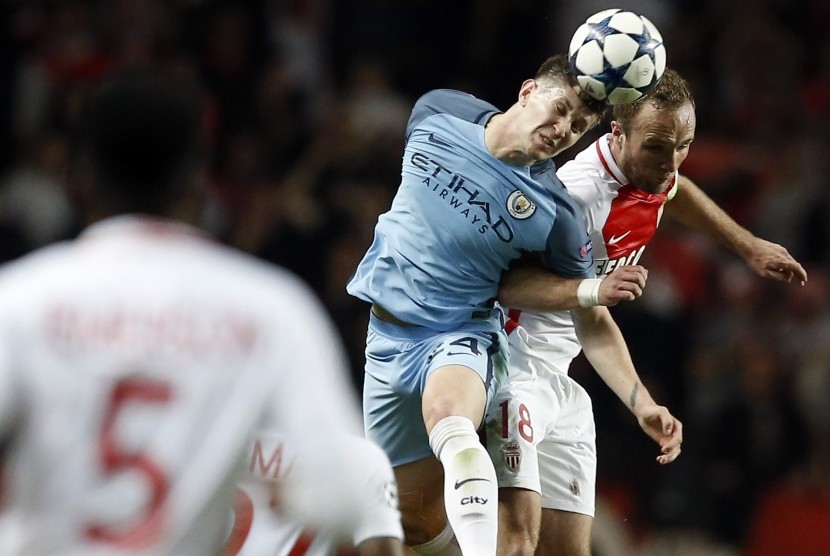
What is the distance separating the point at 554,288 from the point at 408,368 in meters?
0.60

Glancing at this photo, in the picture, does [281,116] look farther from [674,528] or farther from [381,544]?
[381,544]

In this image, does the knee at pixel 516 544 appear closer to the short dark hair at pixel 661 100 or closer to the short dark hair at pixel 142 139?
the short dark hair at pixel 661 100

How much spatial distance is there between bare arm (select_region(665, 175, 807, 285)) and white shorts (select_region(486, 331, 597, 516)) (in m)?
0.83

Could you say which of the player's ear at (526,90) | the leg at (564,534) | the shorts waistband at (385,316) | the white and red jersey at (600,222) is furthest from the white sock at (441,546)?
the player's ear at (526,90)

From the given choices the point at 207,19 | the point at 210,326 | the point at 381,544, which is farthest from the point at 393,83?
the point at 210,326

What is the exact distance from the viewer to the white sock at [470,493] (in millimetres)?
4473

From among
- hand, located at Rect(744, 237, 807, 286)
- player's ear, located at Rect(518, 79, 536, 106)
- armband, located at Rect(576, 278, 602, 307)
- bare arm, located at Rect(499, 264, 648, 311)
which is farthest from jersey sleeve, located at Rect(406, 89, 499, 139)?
hand, located at Rect(744, 237, 807, 286)

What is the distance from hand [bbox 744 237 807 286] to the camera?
5.27m

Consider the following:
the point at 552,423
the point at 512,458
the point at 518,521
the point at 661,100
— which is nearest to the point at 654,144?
the point at 661,100

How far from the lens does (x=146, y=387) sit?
6.66 feet

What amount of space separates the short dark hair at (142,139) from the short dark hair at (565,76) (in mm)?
2956

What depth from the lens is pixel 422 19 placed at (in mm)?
11195

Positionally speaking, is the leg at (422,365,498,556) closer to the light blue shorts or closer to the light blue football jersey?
the light blue shorts

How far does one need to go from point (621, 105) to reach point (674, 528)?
388 cm
